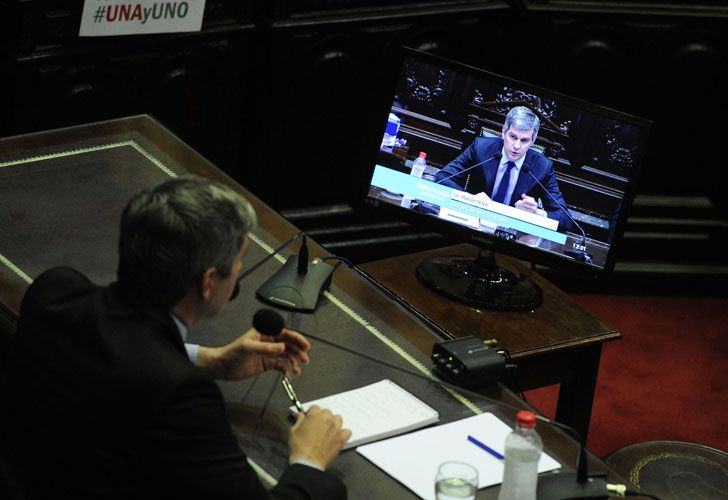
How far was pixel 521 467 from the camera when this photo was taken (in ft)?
7.67

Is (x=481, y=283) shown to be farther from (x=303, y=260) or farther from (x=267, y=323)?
(x=267, y=323)

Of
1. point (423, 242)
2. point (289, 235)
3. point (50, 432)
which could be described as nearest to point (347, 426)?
point (50, 432)

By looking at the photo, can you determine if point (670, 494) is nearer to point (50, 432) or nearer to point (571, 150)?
point (571, 150)

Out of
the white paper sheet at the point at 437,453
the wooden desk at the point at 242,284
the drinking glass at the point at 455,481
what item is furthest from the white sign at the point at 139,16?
Answer: the drinking glass at the point at 455,481

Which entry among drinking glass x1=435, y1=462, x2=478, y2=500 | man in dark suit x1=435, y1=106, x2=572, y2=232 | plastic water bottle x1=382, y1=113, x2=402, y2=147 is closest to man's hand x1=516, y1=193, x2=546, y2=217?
man in dark suit x1=435, y1=106, x2=572, y2=232

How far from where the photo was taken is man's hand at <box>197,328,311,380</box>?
268cm

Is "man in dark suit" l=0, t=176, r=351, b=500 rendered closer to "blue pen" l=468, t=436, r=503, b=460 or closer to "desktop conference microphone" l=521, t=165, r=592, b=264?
"blue pen" l=468, t=436, r=503, b=460

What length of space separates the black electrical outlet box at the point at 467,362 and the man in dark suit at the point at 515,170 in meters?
0.79

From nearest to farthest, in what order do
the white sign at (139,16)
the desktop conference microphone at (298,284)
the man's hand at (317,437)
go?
the man's hand at (317,437)
the desktop conference microphone at (298,284)
the white sign at (139,16)

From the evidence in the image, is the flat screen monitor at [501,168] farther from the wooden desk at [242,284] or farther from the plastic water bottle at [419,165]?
the wooden desk at [242,284]

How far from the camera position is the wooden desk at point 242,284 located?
262 cm

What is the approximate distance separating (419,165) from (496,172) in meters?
0.22

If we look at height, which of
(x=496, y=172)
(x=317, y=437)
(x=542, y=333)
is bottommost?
(x=542, y=333)

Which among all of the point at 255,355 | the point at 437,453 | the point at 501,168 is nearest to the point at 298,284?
the point at 255,355
